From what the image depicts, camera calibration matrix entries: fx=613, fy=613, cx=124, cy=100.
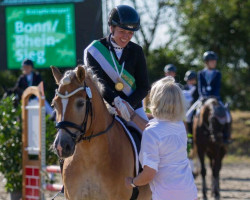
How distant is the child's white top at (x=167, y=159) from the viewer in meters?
4.68

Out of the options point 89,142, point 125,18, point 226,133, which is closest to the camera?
point 89,142

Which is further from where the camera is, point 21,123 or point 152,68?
point 152,68

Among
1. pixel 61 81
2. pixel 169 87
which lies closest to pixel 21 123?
pixel 61 81

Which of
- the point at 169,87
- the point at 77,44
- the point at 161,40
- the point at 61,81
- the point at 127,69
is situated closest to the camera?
the point at 169,87

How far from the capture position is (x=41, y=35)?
11.7 meters

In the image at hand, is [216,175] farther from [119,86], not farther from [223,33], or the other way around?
[223,33]

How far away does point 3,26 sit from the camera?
472 inches

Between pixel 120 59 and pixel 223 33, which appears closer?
pixel 120 59

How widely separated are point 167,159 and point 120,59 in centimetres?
180

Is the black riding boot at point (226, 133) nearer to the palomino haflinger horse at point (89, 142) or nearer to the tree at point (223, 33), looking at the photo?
the palomino haflinger horse at point (89, 142)

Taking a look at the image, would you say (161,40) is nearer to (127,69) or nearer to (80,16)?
(80,16)

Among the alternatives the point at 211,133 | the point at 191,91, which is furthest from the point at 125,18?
the point at 191,91

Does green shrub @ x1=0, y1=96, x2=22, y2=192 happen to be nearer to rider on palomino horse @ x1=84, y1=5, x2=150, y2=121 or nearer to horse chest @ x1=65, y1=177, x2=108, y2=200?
rider on palomino horse @ x1=84, y1=5, x2=150, y2=121

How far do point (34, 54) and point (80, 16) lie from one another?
1.18 metres
